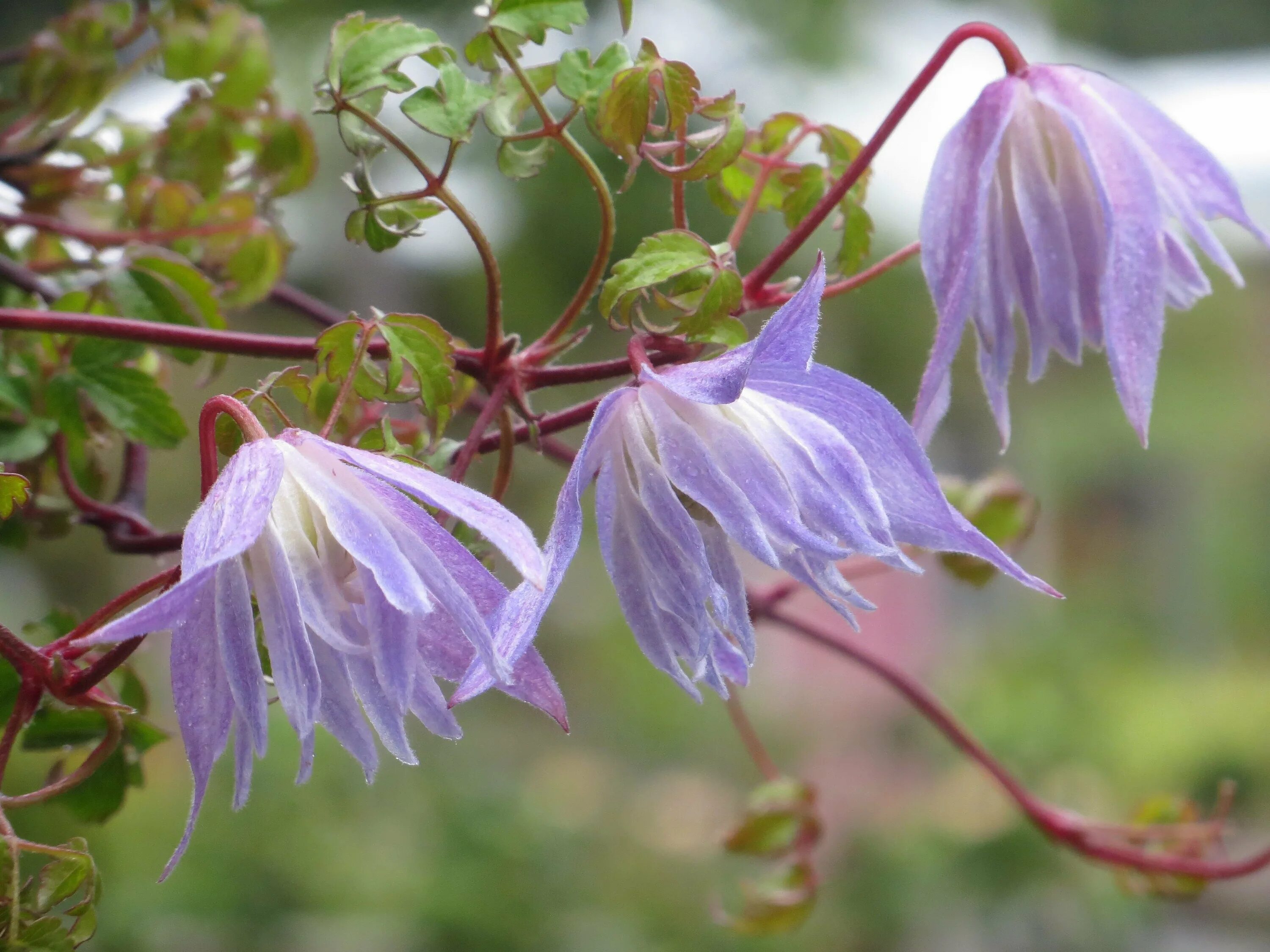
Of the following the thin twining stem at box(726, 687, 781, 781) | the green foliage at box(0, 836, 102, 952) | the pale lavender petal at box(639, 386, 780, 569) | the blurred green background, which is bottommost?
the blurred green background

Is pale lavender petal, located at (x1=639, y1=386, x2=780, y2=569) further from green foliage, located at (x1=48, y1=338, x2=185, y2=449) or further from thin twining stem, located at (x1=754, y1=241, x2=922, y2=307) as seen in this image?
green foliage, located at (x1=48, y1=338, x2=185, y2=449)

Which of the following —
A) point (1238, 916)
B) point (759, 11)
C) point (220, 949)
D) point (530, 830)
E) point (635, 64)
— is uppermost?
point (635, 64)

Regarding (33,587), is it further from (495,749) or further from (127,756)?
(127,756)

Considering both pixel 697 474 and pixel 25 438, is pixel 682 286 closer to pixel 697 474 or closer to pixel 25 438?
pixel 697 474

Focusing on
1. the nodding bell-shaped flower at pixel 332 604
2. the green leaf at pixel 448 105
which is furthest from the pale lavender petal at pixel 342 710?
the green leaf at pixel 448 105

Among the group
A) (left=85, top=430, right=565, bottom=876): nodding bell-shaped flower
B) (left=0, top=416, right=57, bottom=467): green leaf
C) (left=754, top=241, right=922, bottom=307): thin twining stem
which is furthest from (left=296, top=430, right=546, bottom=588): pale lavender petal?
(left=0, top=416, right=57, bottom=467): green leaf

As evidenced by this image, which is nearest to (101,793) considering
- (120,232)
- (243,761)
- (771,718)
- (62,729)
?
(62,729)

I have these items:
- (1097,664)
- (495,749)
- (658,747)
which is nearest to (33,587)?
(495,749)
